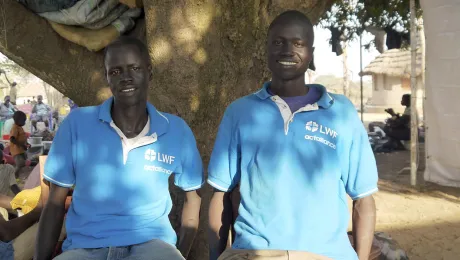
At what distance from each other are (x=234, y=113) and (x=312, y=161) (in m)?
0.39

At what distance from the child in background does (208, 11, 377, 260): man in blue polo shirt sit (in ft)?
27.6

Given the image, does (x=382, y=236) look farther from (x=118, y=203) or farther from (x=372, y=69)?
(x=372, y=69)

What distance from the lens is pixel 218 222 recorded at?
7.24ft

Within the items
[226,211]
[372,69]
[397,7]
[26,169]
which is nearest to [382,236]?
[226,211]

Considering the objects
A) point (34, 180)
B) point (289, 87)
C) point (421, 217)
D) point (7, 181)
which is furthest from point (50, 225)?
point (421, 217)

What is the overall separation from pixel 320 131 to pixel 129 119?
88 cm

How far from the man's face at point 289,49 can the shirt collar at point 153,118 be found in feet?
1.90

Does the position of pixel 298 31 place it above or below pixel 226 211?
above

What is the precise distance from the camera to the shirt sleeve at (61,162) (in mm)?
2242

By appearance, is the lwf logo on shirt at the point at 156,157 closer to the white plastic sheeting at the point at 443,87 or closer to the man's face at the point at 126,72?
the man's face at the point at 126,72

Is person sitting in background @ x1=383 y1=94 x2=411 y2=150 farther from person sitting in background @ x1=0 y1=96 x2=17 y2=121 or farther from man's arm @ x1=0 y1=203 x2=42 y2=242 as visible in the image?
person sitting in background @ x1=0 y1=96 x2=17 y2=121

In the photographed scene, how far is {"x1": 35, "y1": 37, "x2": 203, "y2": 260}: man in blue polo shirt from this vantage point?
2.16 m

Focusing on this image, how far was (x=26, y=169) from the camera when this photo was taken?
408 inches

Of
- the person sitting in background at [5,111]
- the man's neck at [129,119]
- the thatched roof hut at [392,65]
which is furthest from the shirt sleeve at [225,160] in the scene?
the thatched roof hut at [392,65]
